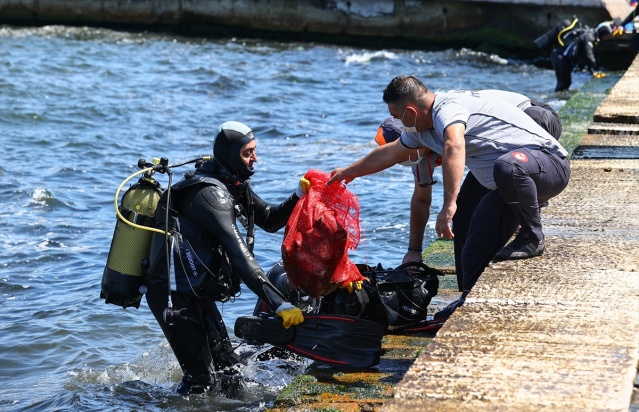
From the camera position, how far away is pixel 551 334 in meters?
4.19

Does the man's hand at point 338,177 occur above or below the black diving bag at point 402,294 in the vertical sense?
above

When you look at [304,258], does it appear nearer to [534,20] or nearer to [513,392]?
[513,392]

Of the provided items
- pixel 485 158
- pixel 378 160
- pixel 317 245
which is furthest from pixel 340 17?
pixel 317 245

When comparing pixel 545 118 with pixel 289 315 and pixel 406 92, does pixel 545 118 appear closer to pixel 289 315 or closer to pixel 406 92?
pixel 406 92

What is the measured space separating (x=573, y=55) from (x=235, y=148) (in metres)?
13.2

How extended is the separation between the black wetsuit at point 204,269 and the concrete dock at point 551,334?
1.09 meters

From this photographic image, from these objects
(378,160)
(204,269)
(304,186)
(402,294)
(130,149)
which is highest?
(378,160)

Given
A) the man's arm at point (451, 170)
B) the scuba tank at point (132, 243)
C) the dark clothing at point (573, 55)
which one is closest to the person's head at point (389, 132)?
the man's arm at point (451, 170)

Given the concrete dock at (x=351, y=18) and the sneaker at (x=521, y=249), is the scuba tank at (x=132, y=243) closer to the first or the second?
the sneaker at (x=521, y=249)

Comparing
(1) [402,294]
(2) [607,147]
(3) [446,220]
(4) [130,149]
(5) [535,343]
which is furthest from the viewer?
(4) [130,149]

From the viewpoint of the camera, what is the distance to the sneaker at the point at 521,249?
17.2 feet

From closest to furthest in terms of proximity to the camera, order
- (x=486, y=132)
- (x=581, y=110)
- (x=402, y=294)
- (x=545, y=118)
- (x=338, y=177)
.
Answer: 1. (x=486, y=132)
2. (x=338, y=177)
3. (x=402, y=294)
4. (x=545, y=118)
5. (x=581, y=110)

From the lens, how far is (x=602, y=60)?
18.3 metres

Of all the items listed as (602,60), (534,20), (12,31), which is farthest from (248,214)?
(12,31)
